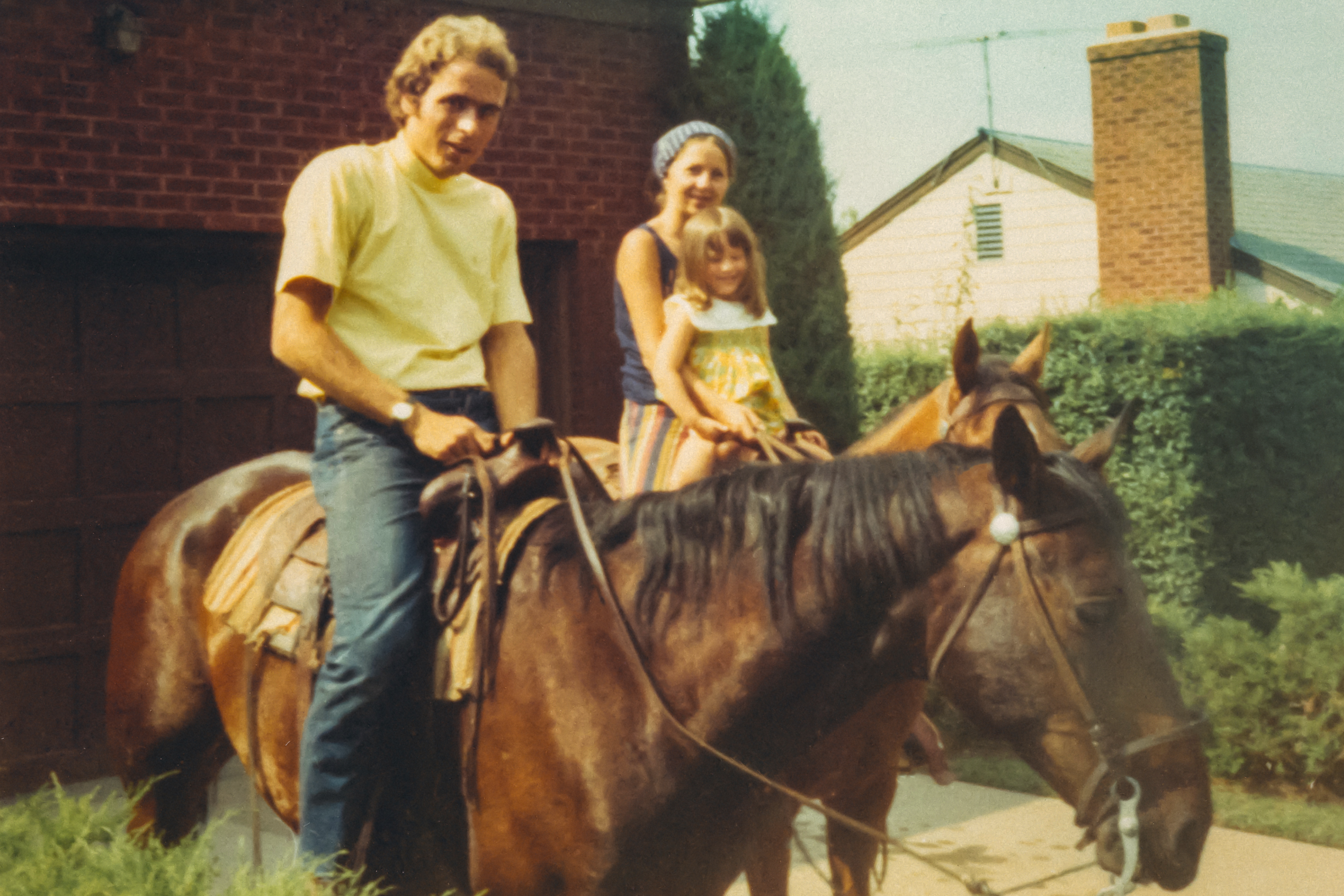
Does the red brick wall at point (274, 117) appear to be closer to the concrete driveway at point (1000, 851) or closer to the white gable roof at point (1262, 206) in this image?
the concrete driveway at point (1000, 851)

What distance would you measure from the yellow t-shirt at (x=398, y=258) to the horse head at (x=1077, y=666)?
149cm

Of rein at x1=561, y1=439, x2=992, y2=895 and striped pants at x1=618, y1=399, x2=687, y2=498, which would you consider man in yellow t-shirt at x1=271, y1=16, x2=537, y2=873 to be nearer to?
rein at x1=561, y1=439, x2=992, y2=895

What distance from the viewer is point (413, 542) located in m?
2.98

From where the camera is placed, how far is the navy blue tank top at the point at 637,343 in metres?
4.42

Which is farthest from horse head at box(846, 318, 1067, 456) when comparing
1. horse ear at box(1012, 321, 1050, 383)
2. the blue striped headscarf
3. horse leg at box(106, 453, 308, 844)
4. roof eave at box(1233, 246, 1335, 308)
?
roof eave at box(1233, 246, 1335, 308)

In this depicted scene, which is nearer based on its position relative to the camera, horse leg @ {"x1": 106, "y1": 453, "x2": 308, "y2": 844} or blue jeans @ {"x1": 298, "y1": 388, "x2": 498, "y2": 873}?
blue jeans @ {"x1": 298, "y1": 388, "x2": 498, "y2": 873}

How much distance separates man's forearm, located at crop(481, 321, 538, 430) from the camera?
11.7 ft

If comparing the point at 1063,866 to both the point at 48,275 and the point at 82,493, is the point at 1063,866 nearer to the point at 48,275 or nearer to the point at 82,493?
the point at 82,493

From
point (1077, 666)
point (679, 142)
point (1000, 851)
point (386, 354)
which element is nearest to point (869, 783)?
point (1077, 666)

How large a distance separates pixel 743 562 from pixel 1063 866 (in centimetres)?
368

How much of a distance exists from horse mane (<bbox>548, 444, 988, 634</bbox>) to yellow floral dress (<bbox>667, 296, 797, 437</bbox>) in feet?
4.61

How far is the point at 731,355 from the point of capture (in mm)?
4312

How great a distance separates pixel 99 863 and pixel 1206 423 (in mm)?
8237

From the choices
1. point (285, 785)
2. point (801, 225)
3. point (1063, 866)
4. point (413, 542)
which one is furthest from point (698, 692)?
point (801, 225)
